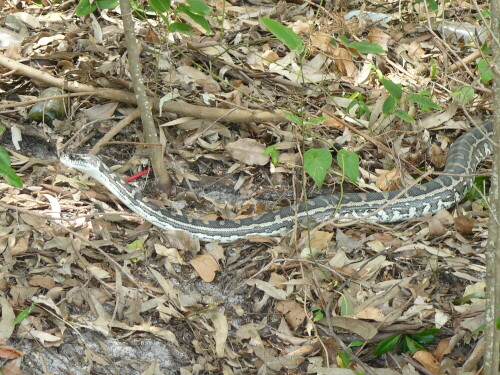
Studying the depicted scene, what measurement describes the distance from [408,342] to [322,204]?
220cm

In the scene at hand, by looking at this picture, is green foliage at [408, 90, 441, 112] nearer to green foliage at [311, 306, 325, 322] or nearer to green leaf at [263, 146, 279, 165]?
green leaf at [263, 146, 279, 165]

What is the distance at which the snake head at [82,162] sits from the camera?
22.6 ft

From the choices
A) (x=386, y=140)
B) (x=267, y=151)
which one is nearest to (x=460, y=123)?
(x=386, y=140)

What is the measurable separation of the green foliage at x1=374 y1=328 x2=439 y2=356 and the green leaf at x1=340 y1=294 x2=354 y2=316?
0.45 meters

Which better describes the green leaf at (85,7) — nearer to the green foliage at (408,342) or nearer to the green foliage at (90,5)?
the green foliage at (90,5)

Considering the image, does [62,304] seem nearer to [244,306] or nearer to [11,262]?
[11,262]

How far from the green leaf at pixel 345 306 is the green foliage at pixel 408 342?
0.45m

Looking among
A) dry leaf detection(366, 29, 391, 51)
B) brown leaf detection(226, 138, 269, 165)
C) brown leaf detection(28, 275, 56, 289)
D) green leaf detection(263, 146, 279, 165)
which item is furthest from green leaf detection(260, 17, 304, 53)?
dry leaf detection(366, 29, 391, 51)

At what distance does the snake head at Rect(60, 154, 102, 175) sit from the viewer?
6.90 meters

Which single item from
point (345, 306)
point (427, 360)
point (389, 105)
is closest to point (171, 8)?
point (389, 105)

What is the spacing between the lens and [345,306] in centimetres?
596

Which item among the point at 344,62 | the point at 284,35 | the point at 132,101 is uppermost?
the point at 284,35

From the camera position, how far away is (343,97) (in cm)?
851

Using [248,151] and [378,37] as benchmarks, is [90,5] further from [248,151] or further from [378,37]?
[378,37]
